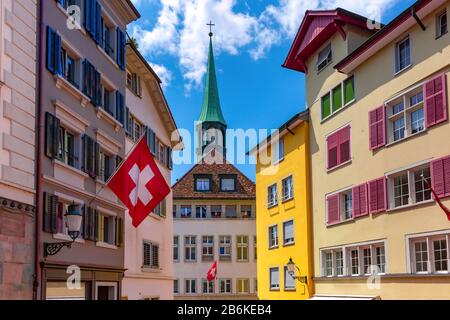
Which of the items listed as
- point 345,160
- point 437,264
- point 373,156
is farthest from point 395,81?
point 437,264

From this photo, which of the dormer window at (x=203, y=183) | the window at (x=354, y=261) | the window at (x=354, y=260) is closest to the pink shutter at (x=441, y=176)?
the window at (x=354, y=260)

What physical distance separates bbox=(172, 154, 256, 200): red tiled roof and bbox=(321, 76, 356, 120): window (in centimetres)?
3104

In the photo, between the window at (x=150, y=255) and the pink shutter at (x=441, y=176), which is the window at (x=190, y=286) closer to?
the window at (x=150, y=255)

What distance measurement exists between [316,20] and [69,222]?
19337 millimetres

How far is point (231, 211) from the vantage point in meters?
61.1

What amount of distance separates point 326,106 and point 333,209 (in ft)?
15.9

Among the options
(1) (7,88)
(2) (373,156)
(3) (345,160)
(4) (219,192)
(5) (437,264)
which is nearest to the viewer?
(1) (7,88)

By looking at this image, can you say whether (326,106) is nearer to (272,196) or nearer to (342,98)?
(342,98)

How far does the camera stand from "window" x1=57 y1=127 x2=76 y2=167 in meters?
18.7

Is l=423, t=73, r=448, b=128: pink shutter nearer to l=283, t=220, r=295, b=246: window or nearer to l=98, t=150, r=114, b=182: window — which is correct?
l=98, t=150, r=114, b=182: window

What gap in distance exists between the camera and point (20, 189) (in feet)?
50.8

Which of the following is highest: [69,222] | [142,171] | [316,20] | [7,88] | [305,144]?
[316,20]

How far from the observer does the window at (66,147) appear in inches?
734

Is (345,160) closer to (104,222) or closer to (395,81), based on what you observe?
(395,81)
